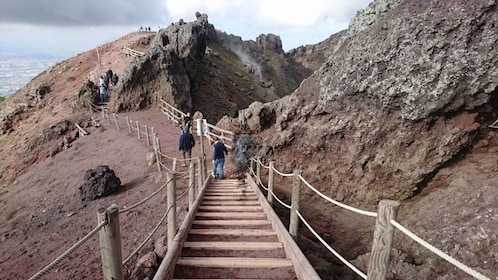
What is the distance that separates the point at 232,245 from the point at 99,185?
8.97m

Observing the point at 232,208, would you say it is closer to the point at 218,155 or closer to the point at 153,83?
the point at 218,155

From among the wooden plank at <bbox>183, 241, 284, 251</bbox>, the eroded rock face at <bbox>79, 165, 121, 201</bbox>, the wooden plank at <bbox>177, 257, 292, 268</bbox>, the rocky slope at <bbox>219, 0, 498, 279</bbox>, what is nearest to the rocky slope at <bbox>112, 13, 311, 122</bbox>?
the eroded rock face at <bbox>79, 165, 121, 201</bbox>

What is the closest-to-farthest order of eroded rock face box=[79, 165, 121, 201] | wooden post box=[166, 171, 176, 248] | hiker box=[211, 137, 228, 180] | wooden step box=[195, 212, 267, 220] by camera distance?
wooden post box=[166, 171, 176, 248] → wooden step box=[195, 212, 267, 220] → hiker box=[211, 137, 228, 180] → eroded rock face box=[79, 165, 121, 201]

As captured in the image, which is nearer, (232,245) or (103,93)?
(232,245)

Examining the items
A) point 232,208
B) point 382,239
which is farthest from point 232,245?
point 382,239

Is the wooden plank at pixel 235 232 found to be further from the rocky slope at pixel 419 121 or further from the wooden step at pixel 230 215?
the rocky slope at pixel 419 121

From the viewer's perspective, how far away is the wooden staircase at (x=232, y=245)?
4.52 meters

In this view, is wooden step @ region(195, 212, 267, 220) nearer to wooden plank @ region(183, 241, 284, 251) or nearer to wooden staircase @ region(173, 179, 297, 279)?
wooden staircase @ region(173, 179, 297, 279)

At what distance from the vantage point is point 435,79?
769cm

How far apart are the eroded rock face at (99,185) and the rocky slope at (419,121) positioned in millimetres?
7400

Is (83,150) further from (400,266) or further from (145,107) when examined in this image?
(400,266)

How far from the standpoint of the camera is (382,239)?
2990 millimetres

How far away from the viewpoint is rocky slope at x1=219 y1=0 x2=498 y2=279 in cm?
659

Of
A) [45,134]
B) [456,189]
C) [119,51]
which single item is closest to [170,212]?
[456,189]
